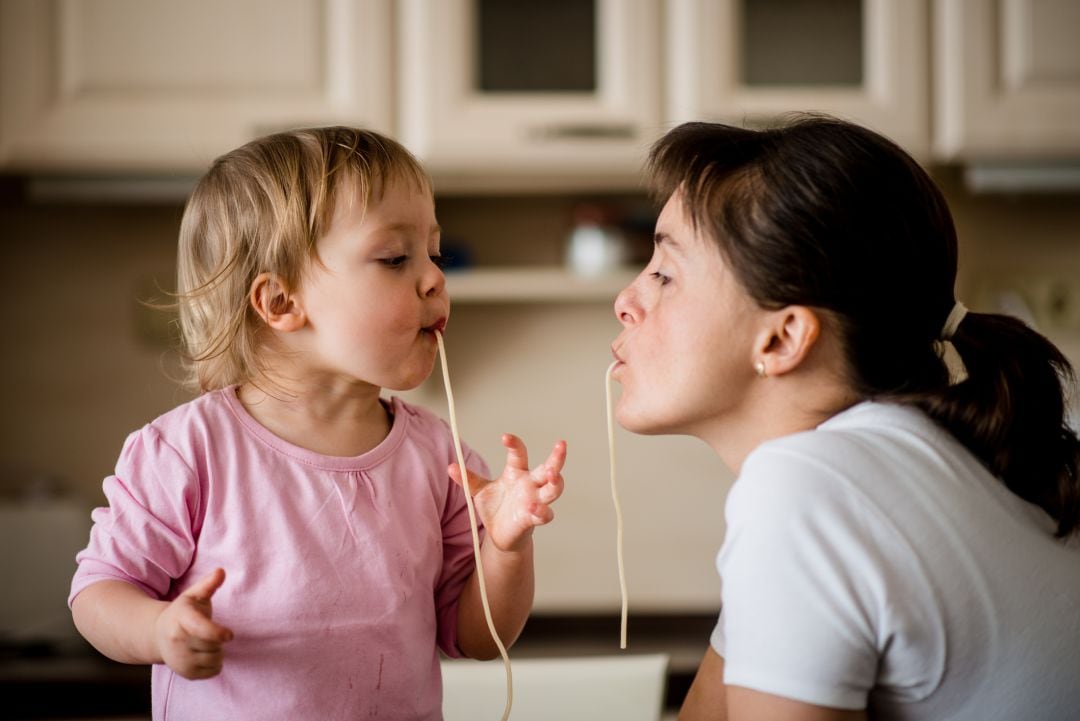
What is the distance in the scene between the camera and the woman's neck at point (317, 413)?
1013mm

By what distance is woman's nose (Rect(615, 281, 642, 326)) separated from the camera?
998 millimetres

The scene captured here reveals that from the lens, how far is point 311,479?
98 centimetres

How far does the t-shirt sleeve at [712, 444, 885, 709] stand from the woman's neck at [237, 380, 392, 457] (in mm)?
425

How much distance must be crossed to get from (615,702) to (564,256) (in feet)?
3.89

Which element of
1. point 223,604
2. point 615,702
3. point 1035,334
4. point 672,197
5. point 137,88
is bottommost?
point 615,702

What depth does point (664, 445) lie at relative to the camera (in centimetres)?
225

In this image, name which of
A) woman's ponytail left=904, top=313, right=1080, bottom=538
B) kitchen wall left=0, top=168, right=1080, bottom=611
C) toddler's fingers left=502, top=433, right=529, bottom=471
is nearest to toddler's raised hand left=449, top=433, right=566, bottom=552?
toddler's fingers left=502, top=433, right=529, bottom=471

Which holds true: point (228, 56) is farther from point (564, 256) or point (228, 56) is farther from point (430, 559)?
point (430, 559)

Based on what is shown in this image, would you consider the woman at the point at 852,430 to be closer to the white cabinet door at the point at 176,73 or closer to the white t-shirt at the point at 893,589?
the white t-shirt at the point at 893,589

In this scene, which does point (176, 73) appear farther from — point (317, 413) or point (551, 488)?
point (551, 488)

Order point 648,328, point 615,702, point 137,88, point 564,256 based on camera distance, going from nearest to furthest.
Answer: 1. point 648,328
2. point 615,702
3. point 137,88
4. point 564,256

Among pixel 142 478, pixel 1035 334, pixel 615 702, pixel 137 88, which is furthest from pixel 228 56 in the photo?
pixel 1035 334

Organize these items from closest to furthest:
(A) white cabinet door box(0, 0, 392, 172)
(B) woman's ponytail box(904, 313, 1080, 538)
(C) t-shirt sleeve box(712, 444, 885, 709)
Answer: (C) t-shirt sleeve box(712, 444, 885, 709)
(B) woman's ponytail box(904, 313, 1080, 538)
(A) white cabinet door box(0, 0, 392, 172)

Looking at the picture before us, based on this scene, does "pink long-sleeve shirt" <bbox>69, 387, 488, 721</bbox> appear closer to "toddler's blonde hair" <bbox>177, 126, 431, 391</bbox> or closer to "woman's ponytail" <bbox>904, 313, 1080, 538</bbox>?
"toddler's blonde hair" <bbox>177, 126, 431, 391</bbox>
